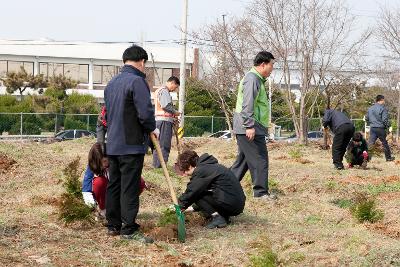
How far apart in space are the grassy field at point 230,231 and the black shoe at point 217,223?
0.33 feet

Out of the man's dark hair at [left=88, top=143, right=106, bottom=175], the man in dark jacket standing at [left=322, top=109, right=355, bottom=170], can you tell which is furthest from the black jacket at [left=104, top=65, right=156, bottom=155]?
the man in dark jacket standing at [left=322, top=109, right=355, bottom=170]

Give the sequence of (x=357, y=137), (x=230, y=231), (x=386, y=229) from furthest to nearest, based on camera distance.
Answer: (x=357, y=137)
(x=386, y=229)
(x=230, y=231)

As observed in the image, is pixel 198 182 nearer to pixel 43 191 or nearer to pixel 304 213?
pixel 304 213

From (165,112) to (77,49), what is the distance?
5042cm

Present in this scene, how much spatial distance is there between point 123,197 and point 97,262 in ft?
3.56

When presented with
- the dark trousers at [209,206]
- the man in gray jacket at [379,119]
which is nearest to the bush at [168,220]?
the dark trousers at [209,206]

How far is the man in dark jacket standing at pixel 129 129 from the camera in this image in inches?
261

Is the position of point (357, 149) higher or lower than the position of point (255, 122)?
lower

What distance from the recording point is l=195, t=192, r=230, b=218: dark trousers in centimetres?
761

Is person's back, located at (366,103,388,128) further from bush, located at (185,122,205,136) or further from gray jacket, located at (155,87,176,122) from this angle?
bush, located at (185,122,205,136)

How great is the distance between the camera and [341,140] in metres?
14.6

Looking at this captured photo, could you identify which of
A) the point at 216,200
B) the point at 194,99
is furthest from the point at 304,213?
the point at 194,99

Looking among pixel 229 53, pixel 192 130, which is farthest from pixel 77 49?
pixel 229 53

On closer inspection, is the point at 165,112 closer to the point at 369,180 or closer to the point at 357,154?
the point at 369,180
